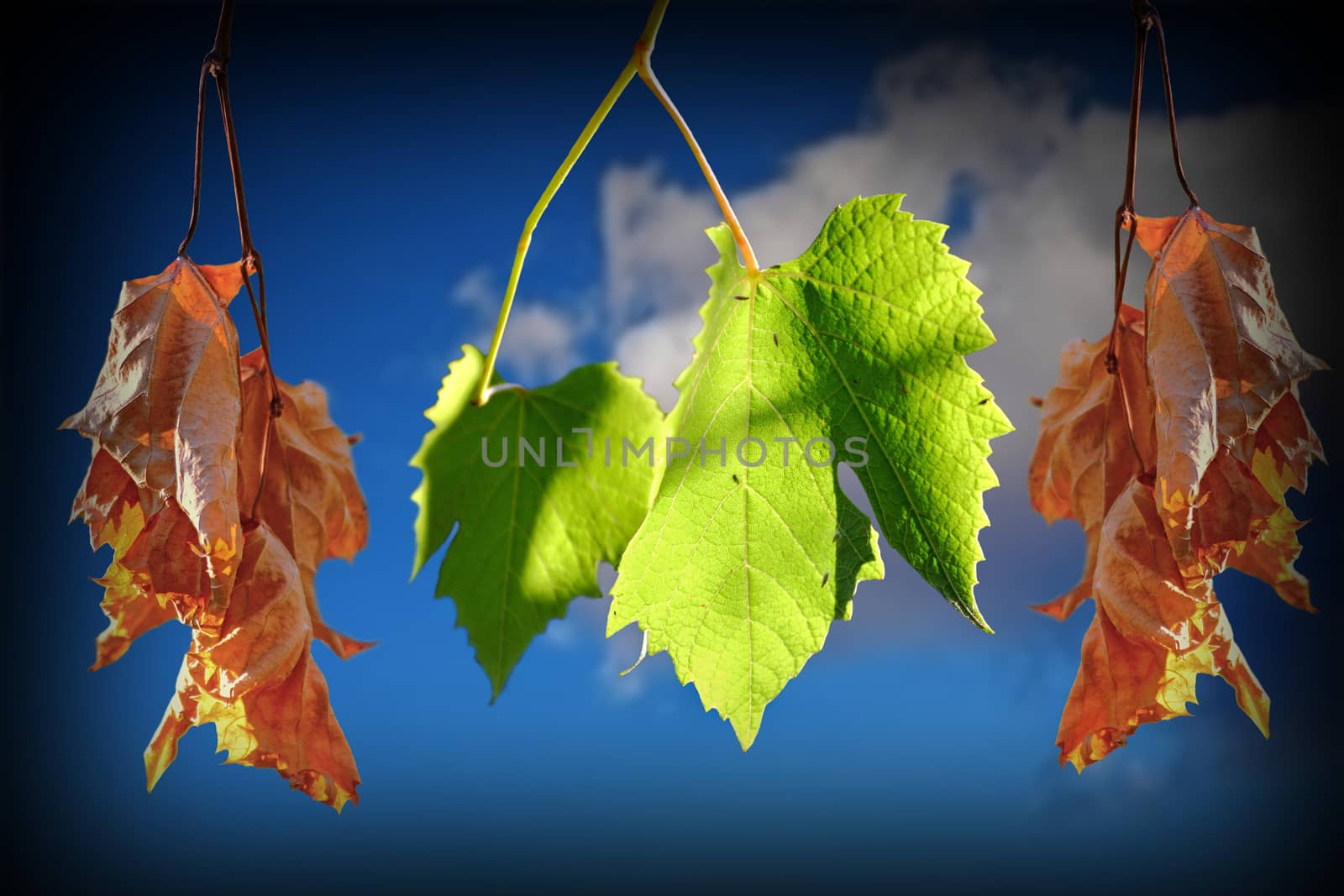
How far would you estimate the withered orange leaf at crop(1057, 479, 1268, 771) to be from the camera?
1.29 ft

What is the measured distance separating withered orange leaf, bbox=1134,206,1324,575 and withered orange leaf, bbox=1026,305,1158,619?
37 mm

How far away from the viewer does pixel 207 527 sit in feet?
1.17

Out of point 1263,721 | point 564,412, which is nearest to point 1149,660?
point 1263,721

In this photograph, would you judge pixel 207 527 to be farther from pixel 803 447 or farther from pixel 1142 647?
pixel 1142 647

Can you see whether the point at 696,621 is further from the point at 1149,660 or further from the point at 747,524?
the point at 1149,660

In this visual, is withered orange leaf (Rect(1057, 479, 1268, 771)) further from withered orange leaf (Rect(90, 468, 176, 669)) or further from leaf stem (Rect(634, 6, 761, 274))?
withered orange leaf (Rect(90, 468, 176, 669))

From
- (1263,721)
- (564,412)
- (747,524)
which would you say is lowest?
(1263,721)

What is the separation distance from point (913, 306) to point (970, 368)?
0.04 metres

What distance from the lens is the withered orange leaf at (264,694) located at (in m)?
0.39

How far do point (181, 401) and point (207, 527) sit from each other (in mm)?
54

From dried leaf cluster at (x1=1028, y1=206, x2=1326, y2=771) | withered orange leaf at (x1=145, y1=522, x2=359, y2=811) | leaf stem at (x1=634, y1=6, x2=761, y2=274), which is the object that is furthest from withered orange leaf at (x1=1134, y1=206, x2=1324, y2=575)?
withered orange leaf at (x1=145, y1=522, x2=359, y2=811)

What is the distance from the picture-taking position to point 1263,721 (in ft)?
1.30

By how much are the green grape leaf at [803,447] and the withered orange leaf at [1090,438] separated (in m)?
0.10

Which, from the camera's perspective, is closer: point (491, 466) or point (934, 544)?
point (934, 544)
